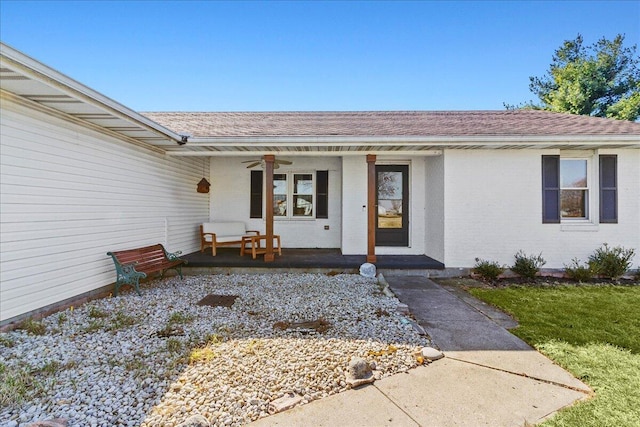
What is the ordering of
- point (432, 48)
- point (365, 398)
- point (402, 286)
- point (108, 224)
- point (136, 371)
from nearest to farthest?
point (365, 398) → point (136, 371) → point (108, 224) → point (402, 286) → point (432, 48)

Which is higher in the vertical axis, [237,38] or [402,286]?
[237,38]

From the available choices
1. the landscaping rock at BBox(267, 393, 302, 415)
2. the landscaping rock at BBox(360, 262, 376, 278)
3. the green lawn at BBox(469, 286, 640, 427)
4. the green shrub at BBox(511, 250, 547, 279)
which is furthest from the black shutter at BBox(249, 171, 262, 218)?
the landscaping rock at BBox(267, 393, 302, 415)

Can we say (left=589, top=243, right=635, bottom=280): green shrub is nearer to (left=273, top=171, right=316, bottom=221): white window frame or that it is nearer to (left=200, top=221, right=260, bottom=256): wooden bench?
(left=273, top=171, right=316, bottom=221): white window frame

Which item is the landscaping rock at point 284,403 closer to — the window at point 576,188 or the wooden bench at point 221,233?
the wooden bench at point 221,233

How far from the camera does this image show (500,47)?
37.8 feet

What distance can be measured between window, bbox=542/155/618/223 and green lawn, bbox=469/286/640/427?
1.63 m

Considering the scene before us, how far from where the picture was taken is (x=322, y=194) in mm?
8641

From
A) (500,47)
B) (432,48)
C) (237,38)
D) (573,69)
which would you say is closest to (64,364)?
(237,38)

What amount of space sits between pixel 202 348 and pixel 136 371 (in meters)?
0.62

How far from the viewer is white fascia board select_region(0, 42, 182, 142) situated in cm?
273

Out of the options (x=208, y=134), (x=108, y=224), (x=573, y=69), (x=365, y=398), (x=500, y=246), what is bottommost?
(x=365, y=398)

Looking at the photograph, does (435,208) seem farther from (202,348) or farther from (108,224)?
(108,224)

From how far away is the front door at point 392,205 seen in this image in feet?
25.1

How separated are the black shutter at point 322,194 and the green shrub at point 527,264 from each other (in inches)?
187
